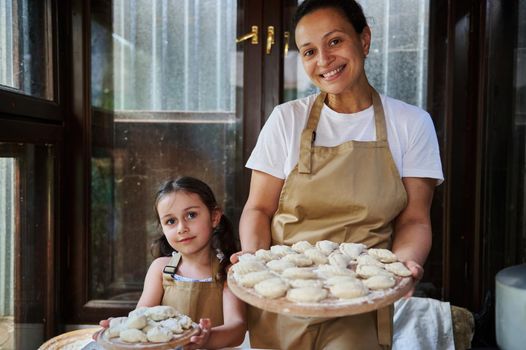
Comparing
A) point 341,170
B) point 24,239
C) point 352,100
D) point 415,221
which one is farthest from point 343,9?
point 24,239

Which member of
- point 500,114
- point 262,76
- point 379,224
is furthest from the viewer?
point 262,76

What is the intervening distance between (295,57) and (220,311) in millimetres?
1599

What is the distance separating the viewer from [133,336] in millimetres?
1376

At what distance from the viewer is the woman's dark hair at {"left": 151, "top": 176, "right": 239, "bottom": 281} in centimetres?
192

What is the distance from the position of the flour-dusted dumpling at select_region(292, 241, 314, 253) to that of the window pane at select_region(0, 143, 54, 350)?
1541 mm

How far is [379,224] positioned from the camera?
1752 mm

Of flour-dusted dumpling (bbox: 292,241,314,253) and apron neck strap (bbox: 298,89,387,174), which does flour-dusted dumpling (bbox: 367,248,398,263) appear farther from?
apron neck strap (bbox: 298,89,387,174)

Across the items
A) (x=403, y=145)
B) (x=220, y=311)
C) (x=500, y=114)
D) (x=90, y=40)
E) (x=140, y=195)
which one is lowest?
(x=220, y=311)

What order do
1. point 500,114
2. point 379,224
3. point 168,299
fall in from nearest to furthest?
point 379,224
point 168,299
point 500,114

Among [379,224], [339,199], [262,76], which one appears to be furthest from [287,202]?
[262,76]

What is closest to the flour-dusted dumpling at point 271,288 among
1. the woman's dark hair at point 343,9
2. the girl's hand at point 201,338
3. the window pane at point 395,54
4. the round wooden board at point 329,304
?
the round wooden board at point 329,304

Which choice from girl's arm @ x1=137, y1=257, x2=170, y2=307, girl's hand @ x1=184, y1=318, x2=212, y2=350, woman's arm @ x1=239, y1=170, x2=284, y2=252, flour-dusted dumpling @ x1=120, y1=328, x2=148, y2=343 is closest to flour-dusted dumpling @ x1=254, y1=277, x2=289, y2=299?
girl's hand @ x1=184, y1=318, x2=212, y2=350

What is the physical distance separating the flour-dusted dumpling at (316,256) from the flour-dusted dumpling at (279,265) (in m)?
0.08

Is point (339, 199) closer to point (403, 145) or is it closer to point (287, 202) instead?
point (287, 202)
